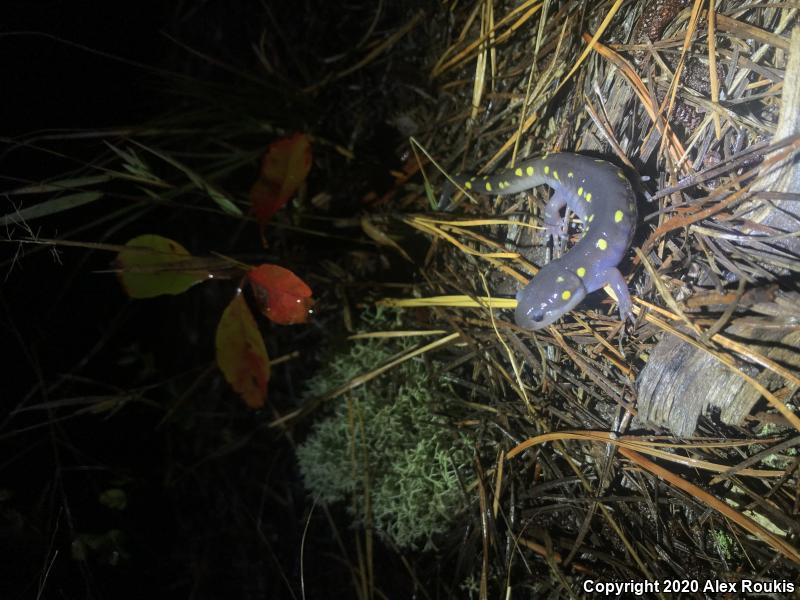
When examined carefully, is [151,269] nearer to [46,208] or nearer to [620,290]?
[46,208]

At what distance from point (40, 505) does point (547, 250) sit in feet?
7.23

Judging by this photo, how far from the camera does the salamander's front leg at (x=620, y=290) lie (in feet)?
5.25

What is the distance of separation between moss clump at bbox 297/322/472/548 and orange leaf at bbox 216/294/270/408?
316 mm

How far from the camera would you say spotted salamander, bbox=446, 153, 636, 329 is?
5.53ft

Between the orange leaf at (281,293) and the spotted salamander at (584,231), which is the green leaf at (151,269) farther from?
the spotted salamander at (584,231)

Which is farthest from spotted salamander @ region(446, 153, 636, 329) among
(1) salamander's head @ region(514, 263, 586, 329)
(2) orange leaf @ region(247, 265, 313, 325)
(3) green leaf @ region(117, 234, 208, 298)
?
(3) green leaf @ region(117, 234, 208, 298)

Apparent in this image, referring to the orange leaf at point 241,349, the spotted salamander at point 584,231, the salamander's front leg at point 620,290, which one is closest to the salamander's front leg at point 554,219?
the spotted salamander at point 584,231

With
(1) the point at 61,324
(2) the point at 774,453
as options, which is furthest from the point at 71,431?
(2) the point at 774,453

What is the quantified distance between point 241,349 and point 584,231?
1370mm

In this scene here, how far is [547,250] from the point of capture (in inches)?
75.3

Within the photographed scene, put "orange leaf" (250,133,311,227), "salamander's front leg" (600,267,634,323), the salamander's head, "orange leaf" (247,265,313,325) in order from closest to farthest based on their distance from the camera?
1. "salamander's front leg" (600,267,634,323)
2. the salamander's head
3. "orange leaf" (247,265,313,325)
4. "orange leaf" (250,133,311,227)

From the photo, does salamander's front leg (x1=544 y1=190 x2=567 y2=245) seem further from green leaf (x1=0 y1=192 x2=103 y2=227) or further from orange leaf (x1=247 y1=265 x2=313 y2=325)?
green leaf (x1=0 y1=192 x2=103 y2=227)

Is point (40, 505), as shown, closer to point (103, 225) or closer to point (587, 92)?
point (103, 225)

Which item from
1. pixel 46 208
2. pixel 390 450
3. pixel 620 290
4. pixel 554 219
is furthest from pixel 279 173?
pixel 620 290
